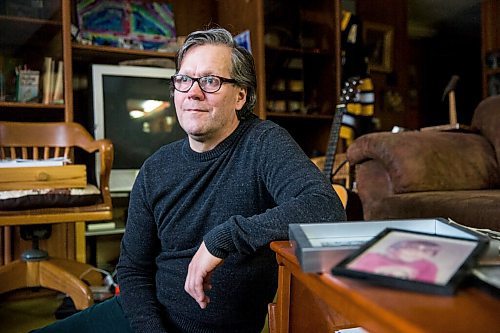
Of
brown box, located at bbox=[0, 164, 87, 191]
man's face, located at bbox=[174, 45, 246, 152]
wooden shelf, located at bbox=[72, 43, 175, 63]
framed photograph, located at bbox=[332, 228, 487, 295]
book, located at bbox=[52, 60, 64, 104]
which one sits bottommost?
framed photograph, located at bbox=[332, 228, 487, 295]

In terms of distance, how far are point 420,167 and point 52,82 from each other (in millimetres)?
1806

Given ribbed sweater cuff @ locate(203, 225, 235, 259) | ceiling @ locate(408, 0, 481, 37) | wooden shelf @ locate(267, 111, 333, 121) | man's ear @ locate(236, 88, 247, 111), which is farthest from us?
ceiling @ locate(408, 0, 481, 37)

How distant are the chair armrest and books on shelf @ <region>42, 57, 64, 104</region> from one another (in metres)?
1.47

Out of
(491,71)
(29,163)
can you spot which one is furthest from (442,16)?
(29,163)

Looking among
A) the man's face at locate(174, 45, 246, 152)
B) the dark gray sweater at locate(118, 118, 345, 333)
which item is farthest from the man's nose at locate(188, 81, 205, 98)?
the dark gray sweater at locate(118, 118, 345, 333)

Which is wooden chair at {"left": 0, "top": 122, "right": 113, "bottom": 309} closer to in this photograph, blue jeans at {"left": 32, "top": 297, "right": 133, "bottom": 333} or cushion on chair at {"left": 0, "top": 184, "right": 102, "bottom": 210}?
cushion on chair at {"left": 0, "top": 184, "right": 102, "bottom": 210}

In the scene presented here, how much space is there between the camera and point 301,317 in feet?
2.43

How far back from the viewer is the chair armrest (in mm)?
1706

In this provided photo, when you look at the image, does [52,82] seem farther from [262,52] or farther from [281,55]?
[281,55]

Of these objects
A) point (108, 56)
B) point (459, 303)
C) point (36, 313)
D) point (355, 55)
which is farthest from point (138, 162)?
point (459, 303)

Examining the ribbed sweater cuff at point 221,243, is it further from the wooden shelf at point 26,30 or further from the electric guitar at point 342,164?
the wooden shelf at point 26,30

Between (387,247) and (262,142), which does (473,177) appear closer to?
(262,142)

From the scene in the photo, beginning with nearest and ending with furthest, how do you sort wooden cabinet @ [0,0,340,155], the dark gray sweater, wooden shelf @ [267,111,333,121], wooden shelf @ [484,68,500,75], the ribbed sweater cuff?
the ribbed sweater cuff
the dark gray sweater
wooden cabinet @ [0,0,340,155]
wooden shelf @ [267,111,333,121]
wooden shelf @ [484,68,500,75]

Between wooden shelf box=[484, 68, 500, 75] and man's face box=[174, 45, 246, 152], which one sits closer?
man's face box=[174, 45, 246, 152]
